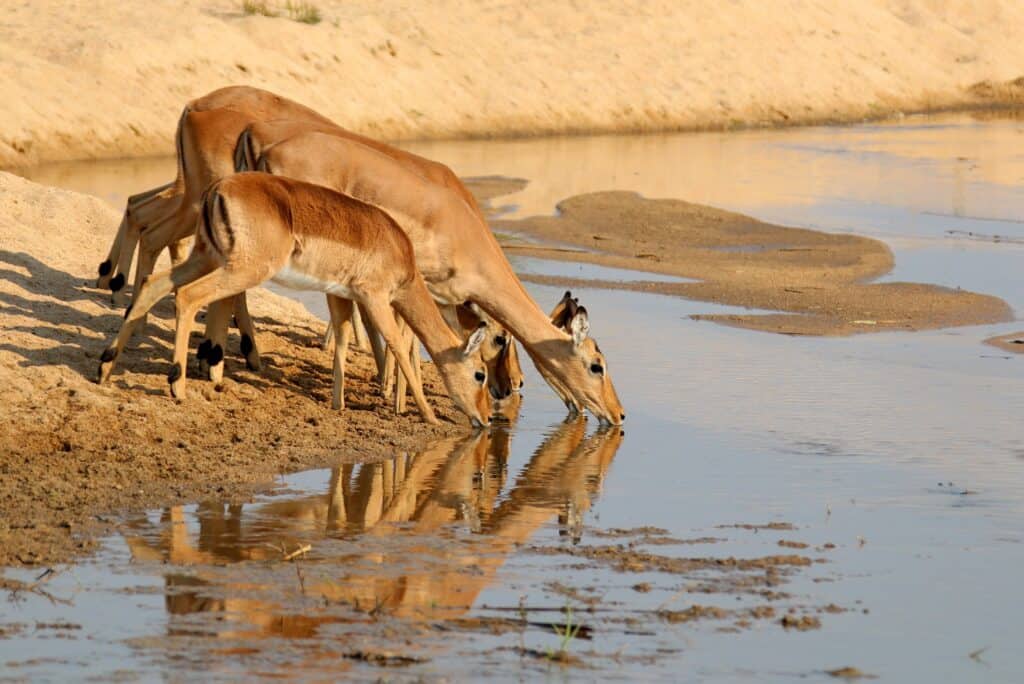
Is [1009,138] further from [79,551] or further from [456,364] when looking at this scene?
[79,551]

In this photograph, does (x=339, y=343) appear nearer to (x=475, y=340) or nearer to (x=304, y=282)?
(x=304, y=282)

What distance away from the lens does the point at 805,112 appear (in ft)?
142

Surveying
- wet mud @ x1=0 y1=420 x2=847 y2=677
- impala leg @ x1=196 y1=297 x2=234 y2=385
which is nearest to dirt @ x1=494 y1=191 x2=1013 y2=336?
impala leg @ x1=196 y1=297 x2=234 y2=385

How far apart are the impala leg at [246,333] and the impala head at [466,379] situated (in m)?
1.35

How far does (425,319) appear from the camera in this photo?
10680mm

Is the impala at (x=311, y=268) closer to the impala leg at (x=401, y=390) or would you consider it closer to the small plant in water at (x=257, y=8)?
the impala leg at (x=401, y=390)

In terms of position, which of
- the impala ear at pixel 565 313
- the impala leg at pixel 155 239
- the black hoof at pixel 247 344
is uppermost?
the impala leg at pixel 155 239

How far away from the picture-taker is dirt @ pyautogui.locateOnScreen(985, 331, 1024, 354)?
46.6ft

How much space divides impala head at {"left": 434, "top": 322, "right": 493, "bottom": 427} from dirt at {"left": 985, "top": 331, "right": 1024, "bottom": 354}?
211 inches

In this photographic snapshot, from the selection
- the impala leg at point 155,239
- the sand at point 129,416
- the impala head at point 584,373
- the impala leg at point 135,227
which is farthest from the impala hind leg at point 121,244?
the impala head at point 584,373

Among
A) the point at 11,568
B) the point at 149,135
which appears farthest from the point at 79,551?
the point at 149,135

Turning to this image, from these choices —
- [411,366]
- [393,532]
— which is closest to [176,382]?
[411,366]

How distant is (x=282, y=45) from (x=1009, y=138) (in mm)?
17021

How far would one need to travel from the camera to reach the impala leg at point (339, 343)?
35.2 feet
